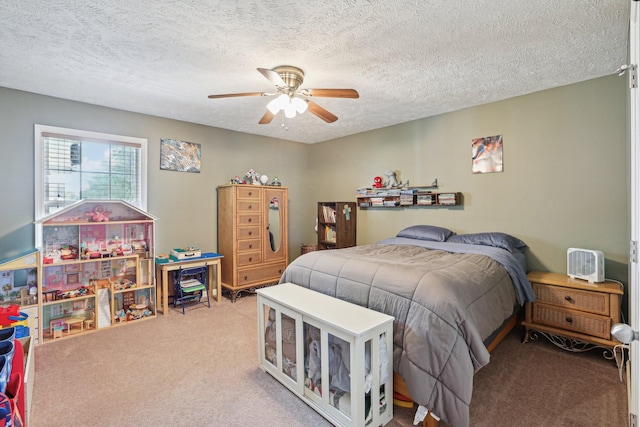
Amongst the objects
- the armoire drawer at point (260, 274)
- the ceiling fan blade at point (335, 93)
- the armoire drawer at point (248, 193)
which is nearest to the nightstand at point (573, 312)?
the ceiling fan blade at point (335, 93)

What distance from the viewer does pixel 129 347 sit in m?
2.83

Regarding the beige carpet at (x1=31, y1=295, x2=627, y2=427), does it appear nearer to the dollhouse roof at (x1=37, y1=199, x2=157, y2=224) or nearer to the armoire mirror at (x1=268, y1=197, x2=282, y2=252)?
the dollhouse roof at (x1=37, y1=199, x2=157, y2=224)

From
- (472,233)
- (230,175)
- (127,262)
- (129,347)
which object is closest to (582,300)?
(472,233)

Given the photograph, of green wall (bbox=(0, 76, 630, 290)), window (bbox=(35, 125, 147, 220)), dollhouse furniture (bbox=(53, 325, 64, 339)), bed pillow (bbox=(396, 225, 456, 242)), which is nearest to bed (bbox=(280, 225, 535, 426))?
bed pillow (bbox=(396, 225, 456, 242))

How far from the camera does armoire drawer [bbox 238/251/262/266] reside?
425 cm

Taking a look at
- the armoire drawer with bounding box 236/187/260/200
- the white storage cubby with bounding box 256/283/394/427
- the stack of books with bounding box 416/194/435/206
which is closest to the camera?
the white storage cubby with bounding box 256/283/394/427

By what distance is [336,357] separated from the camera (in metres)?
1.88

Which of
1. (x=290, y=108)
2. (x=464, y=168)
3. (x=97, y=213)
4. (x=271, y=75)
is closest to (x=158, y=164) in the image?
(x=97, y=213)

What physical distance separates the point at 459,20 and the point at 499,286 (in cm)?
194

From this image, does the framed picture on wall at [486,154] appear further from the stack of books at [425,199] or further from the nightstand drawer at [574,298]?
the nightstand drawer at [574,298]

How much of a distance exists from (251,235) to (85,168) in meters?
2.08

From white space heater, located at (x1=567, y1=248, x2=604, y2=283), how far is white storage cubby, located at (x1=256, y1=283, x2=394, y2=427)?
2111 mm

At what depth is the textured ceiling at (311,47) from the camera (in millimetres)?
1845

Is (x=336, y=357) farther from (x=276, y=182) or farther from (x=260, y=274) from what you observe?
(x=276, y=182)
